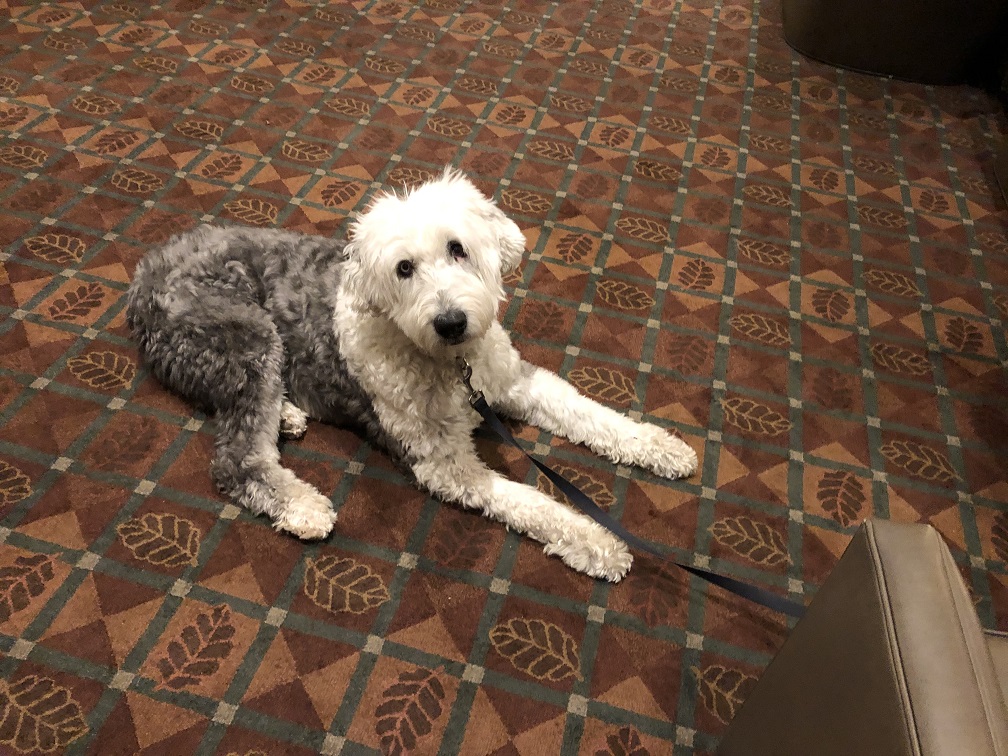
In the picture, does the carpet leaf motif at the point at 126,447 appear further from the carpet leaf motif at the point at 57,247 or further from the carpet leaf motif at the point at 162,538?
the carpet leaf motif at the point at 57,247

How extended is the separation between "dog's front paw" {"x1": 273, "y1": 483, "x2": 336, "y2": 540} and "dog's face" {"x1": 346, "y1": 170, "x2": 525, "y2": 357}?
58cm

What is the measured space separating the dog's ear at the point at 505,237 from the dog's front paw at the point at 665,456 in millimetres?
706

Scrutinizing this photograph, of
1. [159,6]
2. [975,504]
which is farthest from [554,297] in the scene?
[159,6]

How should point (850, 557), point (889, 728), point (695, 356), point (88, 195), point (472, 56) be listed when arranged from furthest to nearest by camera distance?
point (472, 56)
point (88, 195)
point (695, 356)
point (850, 557)
point (889, 728)

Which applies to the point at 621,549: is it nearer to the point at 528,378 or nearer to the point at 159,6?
the point at 528,378

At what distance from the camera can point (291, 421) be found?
2188 millimetres

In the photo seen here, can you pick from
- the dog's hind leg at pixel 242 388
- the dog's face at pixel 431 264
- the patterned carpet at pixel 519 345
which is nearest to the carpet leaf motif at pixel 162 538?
the patterned carpet at pixel 519 345

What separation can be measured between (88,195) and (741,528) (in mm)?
2893

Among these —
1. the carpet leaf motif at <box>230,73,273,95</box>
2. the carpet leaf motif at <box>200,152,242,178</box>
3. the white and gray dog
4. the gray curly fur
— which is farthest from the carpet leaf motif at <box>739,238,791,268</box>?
the carpet leaf motif at <box>230,73,273,95</box>

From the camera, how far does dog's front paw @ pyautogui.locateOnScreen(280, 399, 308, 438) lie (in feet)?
7.17

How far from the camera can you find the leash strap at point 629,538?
5.49 ft

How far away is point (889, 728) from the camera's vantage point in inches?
36.0

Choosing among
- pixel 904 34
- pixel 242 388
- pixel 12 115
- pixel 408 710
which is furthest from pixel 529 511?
pixel 904 34

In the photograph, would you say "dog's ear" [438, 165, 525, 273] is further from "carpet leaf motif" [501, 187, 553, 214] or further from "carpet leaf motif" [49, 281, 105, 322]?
"carpet leaf motif" [49, 281, 105, 322]
